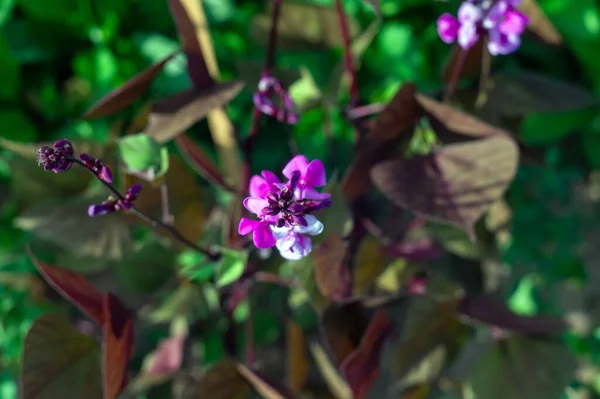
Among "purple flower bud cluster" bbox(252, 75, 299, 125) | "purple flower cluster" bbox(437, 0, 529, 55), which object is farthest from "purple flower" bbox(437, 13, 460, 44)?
"purple flower bud cluster" bbox(252, 75, 299, 125)

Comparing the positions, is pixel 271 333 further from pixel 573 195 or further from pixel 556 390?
pixel 573 195

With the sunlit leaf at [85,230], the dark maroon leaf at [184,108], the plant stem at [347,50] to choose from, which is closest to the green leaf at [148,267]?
the sunlit leaf at [85,230]

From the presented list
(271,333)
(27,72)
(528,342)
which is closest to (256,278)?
(271,333)

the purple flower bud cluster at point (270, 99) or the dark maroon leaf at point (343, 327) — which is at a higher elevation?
the purple flower bud cluster at point (270, 99)

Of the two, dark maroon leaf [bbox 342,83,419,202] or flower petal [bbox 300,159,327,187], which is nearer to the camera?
flower petal [bbox 300,159,327,187]

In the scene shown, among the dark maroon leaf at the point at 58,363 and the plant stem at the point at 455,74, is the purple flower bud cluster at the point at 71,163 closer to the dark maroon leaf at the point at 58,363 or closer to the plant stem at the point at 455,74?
the dark maroon leaf at the point at 58,363

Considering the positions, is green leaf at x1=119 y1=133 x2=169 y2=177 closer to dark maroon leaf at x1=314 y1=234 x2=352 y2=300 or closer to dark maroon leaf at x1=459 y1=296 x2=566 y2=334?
dark maroon leaf at x1=314 y1=234 x2=352 y2=300

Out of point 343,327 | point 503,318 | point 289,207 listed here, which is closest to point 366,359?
point 343,327
